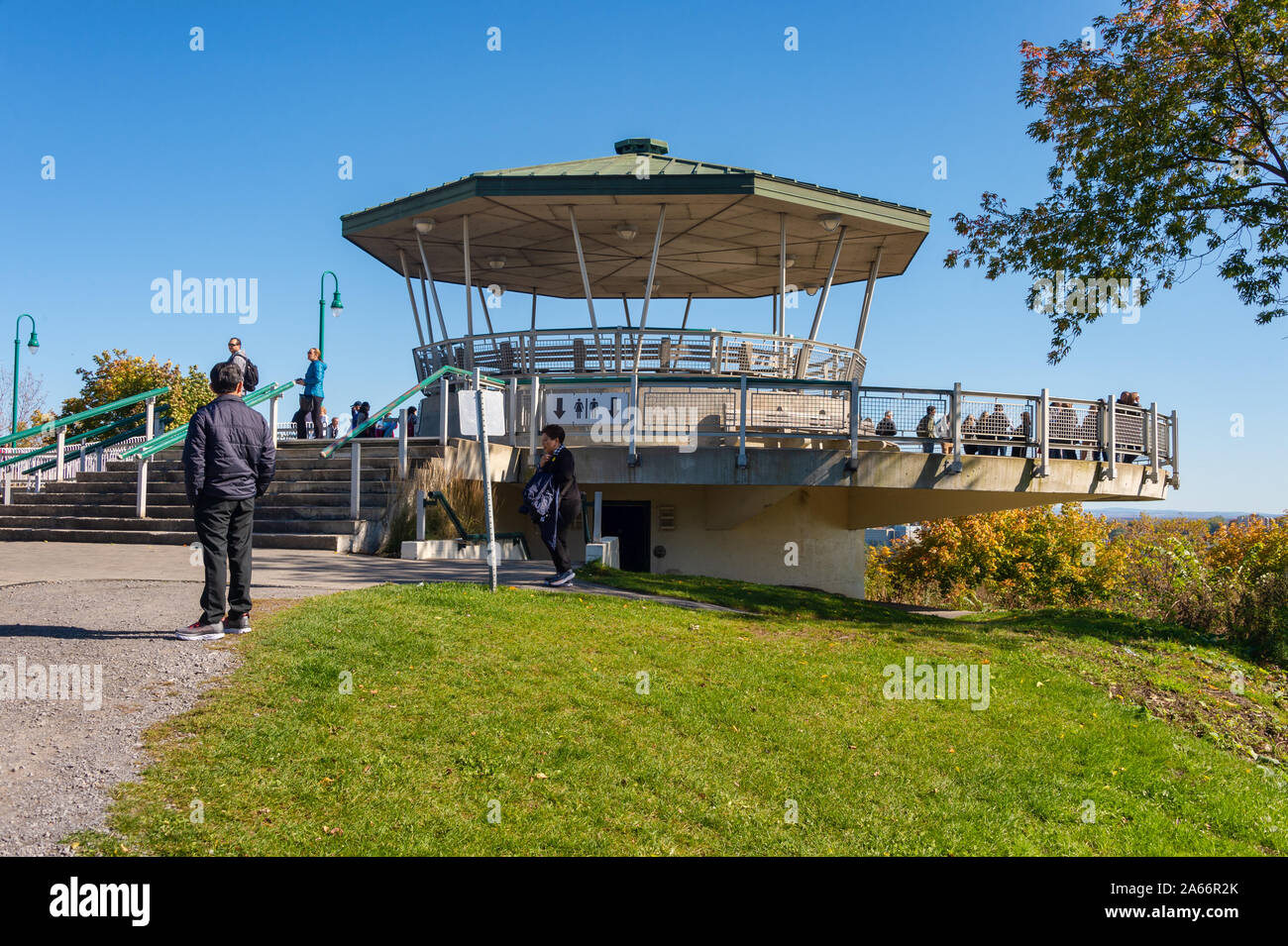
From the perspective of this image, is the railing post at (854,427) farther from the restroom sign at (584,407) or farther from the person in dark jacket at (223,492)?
the person in dark jacket at (223,492)

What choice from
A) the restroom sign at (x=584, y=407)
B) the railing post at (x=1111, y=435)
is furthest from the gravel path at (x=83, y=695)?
→ the railing post at (x=1111, y=435)

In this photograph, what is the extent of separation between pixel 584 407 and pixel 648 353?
3.43 meters

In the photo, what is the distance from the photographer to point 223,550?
696cm

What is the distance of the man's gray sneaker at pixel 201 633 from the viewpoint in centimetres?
677

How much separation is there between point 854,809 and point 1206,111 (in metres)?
13.4

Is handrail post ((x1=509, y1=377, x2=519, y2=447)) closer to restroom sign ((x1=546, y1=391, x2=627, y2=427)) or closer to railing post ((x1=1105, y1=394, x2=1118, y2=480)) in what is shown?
restroom sign ((x1=546, y1=391, x2=627, y2=427))

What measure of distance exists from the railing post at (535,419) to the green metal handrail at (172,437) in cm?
Answer: 442

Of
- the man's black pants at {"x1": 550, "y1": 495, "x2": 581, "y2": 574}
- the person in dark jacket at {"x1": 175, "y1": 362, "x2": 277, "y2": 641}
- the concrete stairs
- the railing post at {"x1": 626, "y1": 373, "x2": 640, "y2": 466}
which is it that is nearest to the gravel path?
the person in dark jacket at {"x1": 175, "y1": 362, "x2": 277, "y2": 641}

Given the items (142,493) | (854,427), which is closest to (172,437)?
(142,493)

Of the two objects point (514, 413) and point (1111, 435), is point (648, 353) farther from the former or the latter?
point (1111, 435)

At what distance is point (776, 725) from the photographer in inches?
247

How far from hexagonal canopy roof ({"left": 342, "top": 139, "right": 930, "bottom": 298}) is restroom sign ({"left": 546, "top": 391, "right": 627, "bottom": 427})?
4.20 meters
